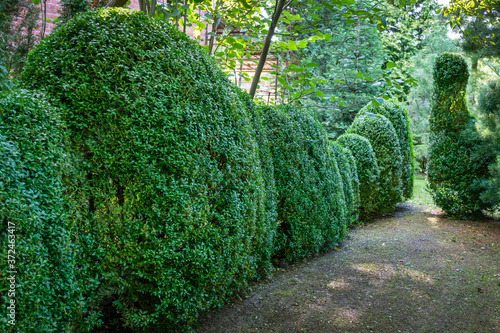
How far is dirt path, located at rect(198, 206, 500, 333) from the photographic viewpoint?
10.8 feet

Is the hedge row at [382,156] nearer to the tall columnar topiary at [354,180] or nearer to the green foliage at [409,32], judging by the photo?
the tall columnar topiary at [354,180]

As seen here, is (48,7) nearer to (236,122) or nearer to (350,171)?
(236,122)

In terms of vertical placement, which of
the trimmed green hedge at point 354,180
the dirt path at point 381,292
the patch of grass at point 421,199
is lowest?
the patch of grass at point 421,199

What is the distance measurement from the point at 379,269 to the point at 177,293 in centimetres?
336

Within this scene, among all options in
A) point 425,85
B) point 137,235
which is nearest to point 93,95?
point 137,235

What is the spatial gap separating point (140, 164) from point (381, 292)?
10.6 ft

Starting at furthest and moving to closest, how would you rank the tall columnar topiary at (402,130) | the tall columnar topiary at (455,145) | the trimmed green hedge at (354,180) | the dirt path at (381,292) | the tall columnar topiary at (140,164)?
the tall columnar topiary at (402,130) < the tall columnar topiary at (455,145) < the trimmed green hedge at (354,180) < the dirt path at (381,292) < the tall columnar topiary at (140,164)

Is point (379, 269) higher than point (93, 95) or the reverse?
the reverse

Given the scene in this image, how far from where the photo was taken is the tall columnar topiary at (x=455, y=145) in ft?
26.6

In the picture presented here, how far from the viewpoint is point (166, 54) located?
2.79 metres

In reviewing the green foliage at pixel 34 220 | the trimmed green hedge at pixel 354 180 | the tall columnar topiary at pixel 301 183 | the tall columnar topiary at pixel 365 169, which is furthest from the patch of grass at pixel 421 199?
the green foliage at pixel 34 220

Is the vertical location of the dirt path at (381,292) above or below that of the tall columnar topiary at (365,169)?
below

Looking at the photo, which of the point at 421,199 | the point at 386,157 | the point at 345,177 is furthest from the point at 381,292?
the point at 421,199

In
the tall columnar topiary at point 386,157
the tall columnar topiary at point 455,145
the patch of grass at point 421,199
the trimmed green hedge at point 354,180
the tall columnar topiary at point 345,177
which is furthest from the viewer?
the patch of grass at point 421,199
